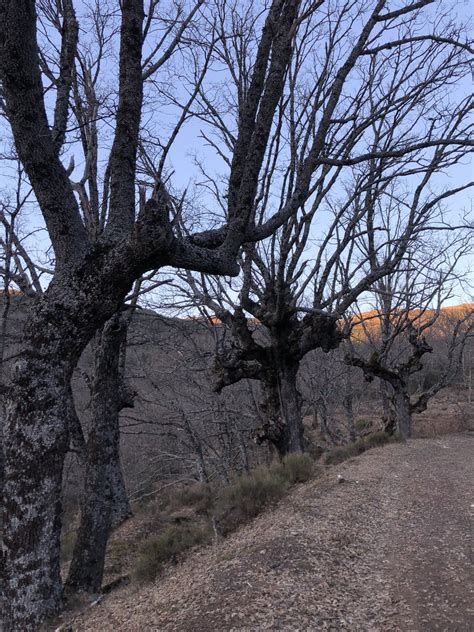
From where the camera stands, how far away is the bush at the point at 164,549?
5.59 m

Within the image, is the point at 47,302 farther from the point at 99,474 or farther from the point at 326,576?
the point at 326,576

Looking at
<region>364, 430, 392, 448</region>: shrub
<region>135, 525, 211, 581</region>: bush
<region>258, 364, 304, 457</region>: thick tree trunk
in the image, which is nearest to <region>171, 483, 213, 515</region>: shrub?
<region>258, 364, 304, 457</region>: thick tree trunk

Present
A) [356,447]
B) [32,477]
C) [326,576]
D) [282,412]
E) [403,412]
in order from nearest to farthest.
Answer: [32,477]
[326,576]
[282,412]
[356,447]
[403,412]

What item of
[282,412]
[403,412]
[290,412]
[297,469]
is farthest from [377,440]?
[297,469]

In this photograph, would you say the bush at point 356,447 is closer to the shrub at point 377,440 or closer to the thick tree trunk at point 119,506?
the shrub at point 377,440

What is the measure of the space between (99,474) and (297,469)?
3.88m

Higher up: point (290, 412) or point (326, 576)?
point (290, 412)

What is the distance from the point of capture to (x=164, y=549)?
6008 mm

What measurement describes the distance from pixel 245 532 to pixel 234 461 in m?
12.7

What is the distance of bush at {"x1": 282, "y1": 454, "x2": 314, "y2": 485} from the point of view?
336 inches

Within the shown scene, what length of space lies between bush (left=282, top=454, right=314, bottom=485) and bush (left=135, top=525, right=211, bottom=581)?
2.21 metres

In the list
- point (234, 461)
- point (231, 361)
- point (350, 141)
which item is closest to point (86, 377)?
point (231, 361)

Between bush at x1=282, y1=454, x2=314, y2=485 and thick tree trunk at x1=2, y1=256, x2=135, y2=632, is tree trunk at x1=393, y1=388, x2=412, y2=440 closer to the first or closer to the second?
bush at x1=282, y1=454, x2=314, y2=485

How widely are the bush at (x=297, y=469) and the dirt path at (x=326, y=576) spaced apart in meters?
1.22
